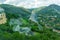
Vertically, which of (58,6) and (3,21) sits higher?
(3,21)

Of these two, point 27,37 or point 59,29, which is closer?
point 27,37

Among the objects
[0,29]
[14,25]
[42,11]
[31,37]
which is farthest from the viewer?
[42,11]

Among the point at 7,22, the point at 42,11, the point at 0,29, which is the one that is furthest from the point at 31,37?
the point at 42,11

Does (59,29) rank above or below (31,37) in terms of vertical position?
below

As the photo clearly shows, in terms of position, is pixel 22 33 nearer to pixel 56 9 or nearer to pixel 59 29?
pixel 59 29

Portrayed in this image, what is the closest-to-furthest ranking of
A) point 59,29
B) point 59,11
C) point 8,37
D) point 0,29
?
1. point 8,37
2. point 0,29
3. point 59,29
4. point 59,11

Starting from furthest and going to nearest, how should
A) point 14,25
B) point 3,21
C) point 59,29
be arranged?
point 59,29 < point 3,21 < point 14,25

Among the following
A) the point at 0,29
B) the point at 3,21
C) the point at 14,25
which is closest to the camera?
the point at 0,29

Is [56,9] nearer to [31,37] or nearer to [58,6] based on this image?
[58,6]

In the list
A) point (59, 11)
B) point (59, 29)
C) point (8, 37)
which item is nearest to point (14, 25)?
point (8, 37)
